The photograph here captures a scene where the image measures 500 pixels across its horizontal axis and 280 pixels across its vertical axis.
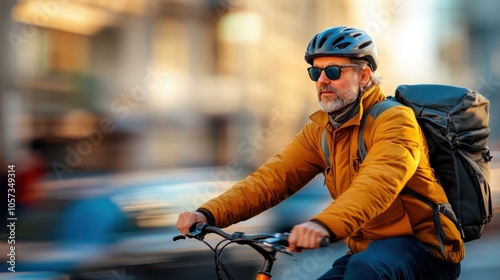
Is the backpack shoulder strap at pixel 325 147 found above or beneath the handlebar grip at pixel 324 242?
above

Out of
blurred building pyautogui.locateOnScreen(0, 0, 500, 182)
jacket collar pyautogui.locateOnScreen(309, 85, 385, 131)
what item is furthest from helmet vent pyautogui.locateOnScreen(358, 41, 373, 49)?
blurred building pyautogui.locateOnScreen(0, 0, 500, 182)

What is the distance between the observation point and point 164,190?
270 inches

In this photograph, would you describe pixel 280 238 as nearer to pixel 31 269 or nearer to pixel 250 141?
pixel 31 269

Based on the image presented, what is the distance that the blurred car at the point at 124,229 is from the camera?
6168mm

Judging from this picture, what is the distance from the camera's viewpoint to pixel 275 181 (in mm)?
3518

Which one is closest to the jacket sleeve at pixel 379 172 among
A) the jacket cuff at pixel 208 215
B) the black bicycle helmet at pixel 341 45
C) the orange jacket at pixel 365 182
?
the orange jacket at pixel 365 182

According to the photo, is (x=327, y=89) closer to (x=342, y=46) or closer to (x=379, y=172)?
(x=342, y=46)

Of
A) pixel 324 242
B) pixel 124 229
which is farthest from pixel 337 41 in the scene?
pixel 124 229

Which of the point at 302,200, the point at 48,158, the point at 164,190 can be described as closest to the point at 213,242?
the point at 164,190

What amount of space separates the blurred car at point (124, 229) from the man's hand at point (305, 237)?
3.43 metres

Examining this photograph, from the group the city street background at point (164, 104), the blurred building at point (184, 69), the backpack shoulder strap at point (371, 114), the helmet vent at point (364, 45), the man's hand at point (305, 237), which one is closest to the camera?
the man's hand at point (305, 237)

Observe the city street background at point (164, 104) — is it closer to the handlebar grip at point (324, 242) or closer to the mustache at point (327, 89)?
the mustache at point (327, 89)

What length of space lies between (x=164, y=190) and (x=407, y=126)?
387 centimetres

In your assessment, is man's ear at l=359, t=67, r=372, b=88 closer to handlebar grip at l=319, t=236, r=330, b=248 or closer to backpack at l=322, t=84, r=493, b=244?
Result: backpack at l=322, t=84, r=493, b=244
